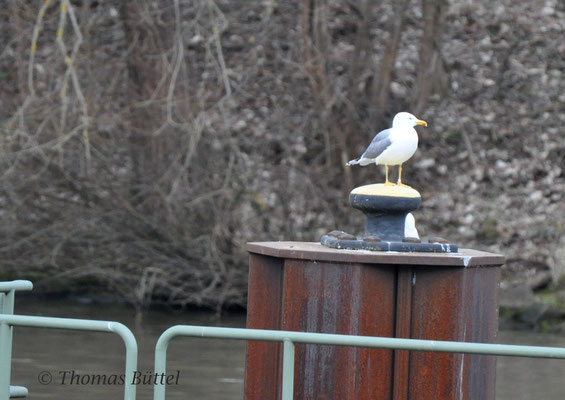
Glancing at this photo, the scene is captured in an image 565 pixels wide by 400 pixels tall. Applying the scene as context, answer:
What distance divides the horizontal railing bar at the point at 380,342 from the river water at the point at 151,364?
16.4 ft

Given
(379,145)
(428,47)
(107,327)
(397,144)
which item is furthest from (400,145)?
(428,47)

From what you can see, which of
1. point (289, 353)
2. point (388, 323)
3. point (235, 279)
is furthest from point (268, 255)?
point (235, 279)

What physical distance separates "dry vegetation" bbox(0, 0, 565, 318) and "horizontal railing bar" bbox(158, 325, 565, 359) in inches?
336

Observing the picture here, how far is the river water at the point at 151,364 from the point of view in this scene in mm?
9617

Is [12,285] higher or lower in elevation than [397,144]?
lower

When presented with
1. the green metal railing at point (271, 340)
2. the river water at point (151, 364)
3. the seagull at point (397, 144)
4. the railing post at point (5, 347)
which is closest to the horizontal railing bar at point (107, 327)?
the green metal railing at point (271, 340)

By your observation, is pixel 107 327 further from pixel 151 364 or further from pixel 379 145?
pixel 151 364

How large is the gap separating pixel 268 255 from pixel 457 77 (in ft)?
43.7

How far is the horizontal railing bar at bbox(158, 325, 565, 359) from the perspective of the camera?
4.13 m

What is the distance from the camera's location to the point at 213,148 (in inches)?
552

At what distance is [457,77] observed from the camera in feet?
60.1

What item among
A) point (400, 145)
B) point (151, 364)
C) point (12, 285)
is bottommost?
point (151, 364)

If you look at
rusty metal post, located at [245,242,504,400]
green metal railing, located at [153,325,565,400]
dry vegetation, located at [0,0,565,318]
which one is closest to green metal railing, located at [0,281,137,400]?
green metal railing, located at [153,325,565,400]

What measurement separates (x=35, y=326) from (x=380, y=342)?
150 centimetres
